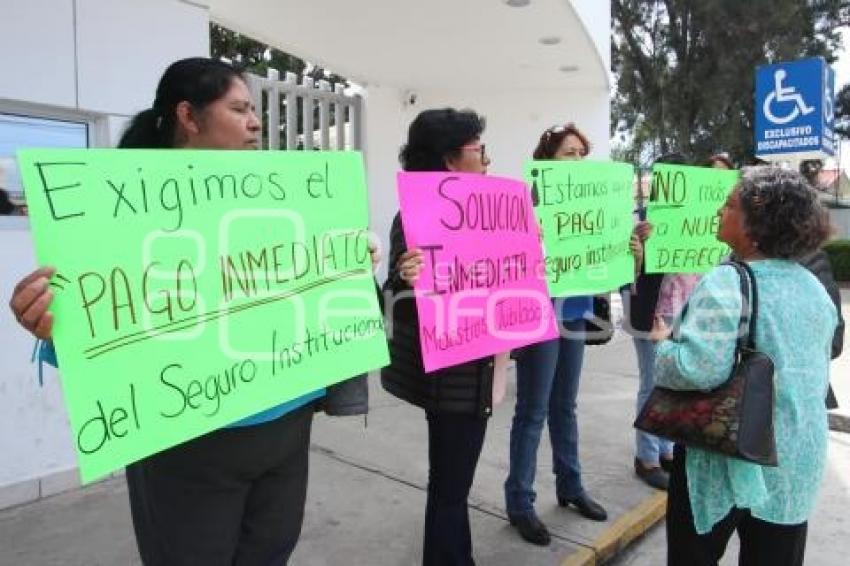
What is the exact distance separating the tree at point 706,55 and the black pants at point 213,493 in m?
19.5

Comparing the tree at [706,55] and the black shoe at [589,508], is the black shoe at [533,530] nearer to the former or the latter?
the black shoe at [589,508]

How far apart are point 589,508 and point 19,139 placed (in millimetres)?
3264

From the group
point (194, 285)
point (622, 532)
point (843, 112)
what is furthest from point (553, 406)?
point (843, 112)

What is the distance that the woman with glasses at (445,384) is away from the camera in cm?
235

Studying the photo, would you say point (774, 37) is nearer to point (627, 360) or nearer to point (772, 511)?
point (627, 360)

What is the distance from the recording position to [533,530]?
3062 millimetres

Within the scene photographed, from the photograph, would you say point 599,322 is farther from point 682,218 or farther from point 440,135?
point 440,135

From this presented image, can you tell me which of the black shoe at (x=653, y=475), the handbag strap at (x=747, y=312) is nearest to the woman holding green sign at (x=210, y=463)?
the handbag strap at (x=747, y=312)

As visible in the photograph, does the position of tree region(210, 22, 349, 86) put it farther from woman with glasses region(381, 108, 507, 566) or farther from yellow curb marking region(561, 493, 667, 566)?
woman with glasses region(381, 108, 507, 566)

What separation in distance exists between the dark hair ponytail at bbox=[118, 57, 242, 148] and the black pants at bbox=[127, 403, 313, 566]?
73 centimetres

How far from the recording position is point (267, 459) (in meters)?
1.69

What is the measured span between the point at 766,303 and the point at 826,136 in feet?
17.3

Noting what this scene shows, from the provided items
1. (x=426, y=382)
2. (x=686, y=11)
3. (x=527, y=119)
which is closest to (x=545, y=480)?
(x=426, y=382)

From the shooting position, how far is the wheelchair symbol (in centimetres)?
618
